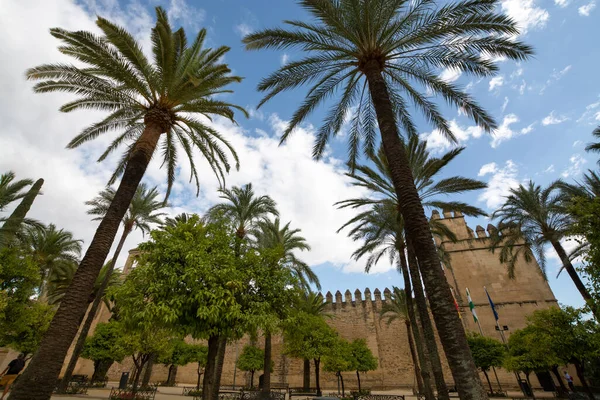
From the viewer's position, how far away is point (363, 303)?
29250 mm

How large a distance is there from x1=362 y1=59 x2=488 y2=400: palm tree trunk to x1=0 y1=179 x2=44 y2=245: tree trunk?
16.8 meters

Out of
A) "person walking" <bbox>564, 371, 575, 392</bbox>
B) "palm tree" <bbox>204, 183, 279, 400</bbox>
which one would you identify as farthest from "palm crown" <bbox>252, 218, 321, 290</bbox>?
"person walking" <bbox>564, 371, 575, 392</bbox>

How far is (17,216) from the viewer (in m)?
14.1

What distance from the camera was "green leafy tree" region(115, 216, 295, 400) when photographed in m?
7.94

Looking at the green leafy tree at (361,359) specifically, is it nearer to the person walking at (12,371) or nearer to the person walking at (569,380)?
the person walking at (569,380)

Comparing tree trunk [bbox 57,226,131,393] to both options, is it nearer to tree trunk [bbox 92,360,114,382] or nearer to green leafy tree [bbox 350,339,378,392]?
tree trunk [bbox 92,360,114,382]

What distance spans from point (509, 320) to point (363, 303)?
12321 mm

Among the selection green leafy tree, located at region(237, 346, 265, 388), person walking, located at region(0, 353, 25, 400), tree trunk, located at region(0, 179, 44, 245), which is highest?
tree trunk, located at region(0, 179, 44, 245)

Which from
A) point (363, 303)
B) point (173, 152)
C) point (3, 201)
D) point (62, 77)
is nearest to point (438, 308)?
point (173, 152)

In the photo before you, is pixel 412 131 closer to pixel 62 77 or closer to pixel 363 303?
pixel 62 77

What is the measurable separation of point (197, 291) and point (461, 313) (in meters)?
26.0

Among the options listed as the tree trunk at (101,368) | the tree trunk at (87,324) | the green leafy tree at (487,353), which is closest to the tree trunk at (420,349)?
the green leafy tree at (487,353)

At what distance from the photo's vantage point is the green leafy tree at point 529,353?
47.3 ft

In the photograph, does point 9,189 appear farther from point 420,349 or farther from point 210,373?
point 420,349
